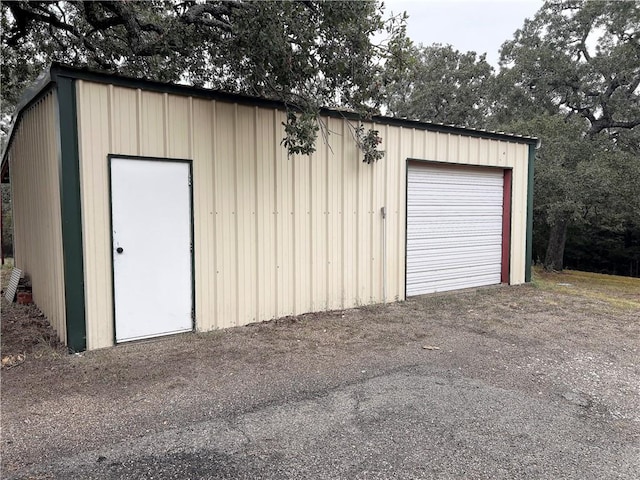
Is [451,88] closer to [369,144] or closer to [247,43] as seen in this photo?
[369,144]

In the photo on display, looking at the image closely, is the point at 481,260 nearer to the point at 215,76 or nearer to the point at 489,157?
the point at 489,157

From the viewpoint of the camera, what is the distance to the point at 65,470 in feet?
7.69

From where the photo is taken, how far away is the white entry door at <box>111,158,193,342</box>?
451 centimetres

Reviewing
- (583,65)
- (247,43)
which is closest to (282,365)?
(247,43)

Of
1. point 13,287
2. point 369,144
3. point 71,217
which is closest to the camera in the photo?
point 71,217

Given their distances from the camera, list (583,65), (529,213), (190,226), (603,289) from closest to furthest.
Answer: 1. (190,226)
2. (529,213)
3. (603,289)
4. (583,65)

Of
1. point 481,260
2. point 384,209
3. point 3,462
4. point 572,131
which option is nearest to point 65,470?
point 3,462

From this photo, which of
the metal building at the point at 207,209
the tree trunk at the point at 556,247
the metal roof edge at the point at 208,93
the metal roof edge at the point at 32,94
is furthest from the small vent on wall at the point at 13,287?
the tree trunk at the point at 556,247

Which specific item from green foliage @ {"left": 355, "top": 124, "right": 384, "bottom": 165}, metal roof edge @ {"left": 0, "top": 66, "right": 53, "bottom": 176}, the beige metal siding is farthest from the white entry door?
green foliage @ {"left": 355, "top": 124, "right": 384, "bottom": 165}

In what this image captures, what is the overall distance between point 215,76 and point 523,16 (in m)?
13.8

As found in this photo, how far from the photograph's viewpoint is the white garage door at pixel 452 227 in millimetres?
7203

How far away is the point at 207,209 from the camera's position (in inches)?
199

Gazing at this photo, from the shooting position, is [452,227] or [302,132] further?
[452,227]

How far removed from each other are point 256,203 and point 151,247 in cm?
137
